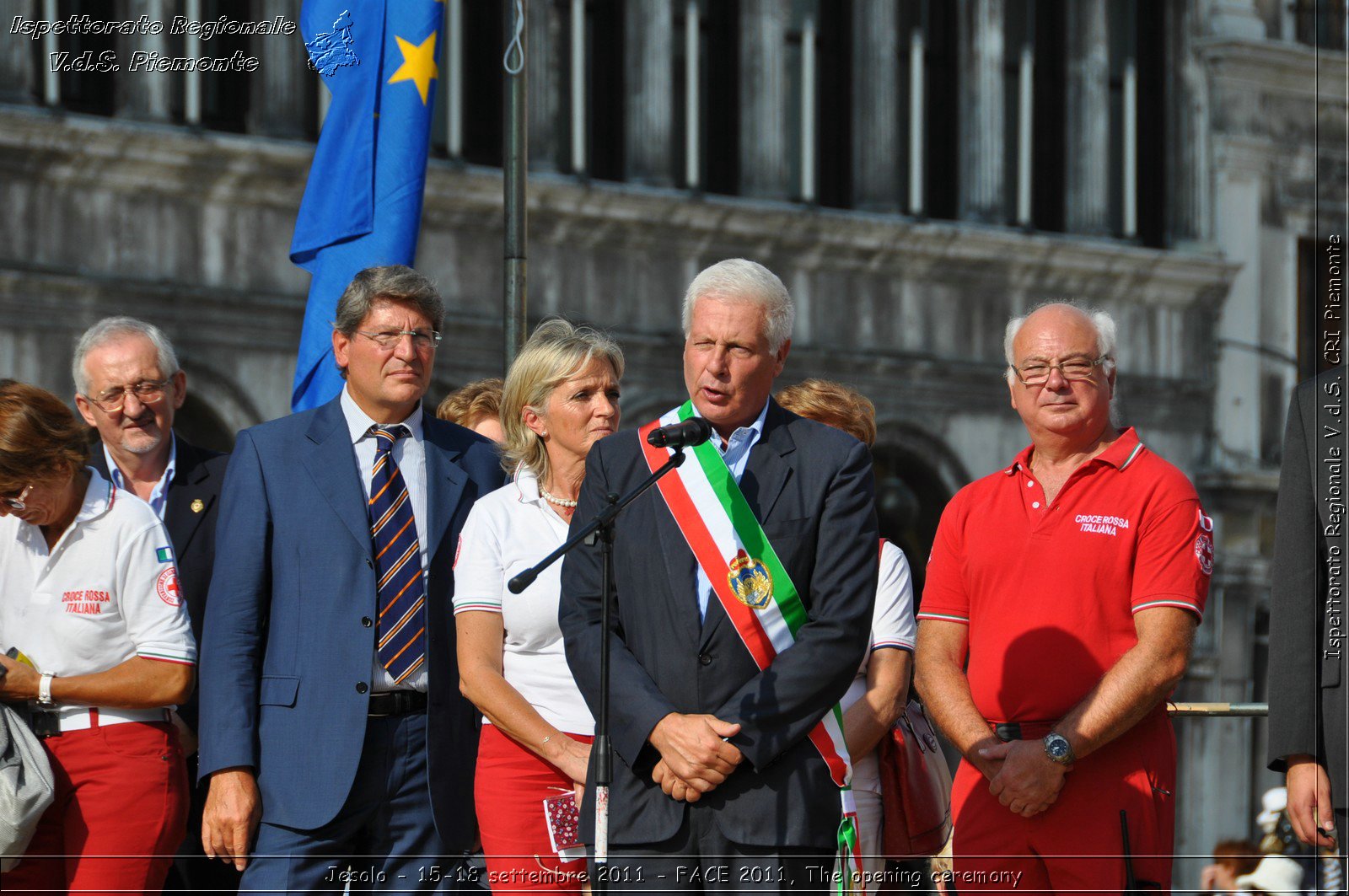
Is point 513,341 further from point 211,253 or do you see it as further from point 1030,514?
point 211,253

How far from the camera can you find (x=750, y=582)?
5293 millimetres

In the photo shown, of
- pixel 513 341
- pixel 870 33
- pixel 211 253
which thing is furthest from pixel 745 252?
pixel 513 341

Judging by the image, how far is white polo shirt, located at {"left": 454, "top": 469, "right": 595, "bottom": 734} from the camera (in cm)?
623

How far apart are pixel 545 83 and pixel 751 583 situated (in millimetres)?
13740

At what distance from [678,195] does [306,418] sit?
41.3ft

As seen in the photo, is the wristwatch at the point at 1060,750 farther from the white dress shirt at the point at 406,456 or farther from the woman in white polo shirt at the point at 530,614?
the white dress shirt at the point at 406,456

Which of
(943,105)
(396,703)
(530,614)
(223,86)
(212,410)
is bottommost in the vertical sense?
(396,703)

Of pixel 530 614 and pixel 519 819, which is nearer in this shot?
pixel 519 819

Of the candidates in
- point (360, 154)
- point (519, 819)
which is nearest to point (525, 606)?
point (519, 819)

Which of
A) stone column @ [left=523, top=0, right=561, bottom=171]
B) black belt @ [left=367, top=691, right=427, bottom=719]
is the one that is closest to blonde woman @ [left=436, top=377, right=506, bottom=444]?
black belt @ [left=367, top=691, right=427, bottom=719]

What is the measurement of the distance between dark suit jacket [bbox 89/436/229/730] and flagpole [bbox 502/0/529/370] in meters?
1.19

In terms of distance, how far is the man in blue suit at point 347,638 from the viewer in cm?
603

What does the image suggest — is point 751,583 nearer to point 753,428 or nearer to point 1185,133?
point 753,428

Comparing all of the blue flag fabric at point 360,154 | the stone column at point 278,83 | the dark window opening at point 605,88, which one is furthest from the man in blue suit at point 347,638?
the dark window opening at point 605,88
